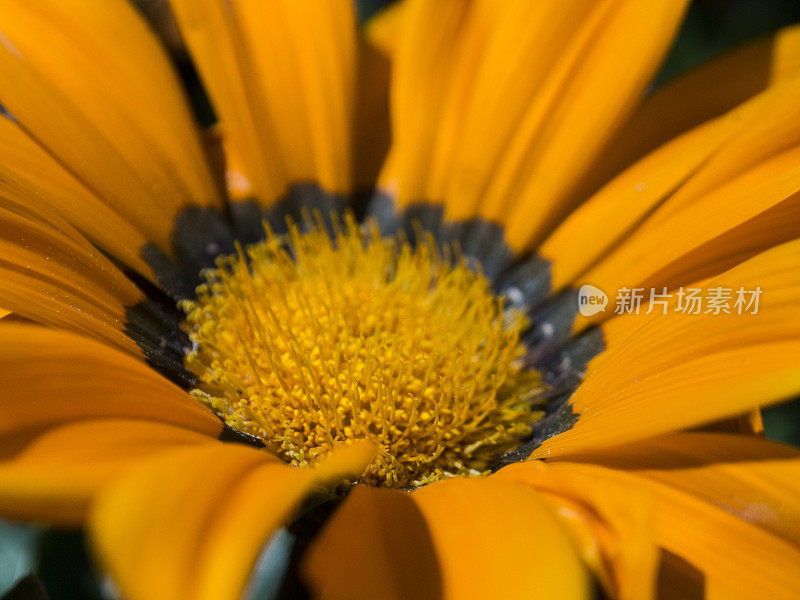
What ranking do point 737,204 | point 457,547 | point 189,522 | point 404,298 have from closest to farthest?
point 189,522
point 457,547
point 737,204
point 404,298


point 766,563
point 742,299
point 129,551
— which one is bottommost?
point 129,551

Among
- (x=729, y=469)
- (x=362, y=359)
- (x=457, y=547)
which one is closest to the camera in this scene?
(x=457, y=547)

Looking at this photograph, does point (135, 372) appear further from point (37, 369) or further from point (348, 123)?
point (348, 123)

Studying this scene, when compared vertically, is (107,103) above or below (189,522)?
above

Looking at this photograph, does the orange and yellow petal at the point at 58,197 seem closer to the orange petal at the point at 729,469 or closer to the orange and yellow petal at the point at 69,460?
the orange and yellow petal at the point at 69,460

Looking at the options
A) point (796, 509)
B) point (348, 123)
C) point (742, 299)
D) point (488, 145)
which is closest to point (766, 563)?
point (796, 509)

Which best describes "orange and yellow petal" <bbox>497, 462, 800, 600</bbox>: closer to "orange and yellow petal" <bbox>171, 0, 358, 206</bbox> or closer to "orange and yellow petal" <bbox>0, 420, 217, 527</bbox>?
"orange and yellow petal" <bbox>0, 420, 217, 527</bbox>

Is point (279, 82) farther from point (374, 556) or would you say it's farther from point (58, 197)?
point (374, 556)

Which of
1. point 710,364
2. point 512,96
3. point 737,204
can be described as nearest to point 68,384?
point 710,364
